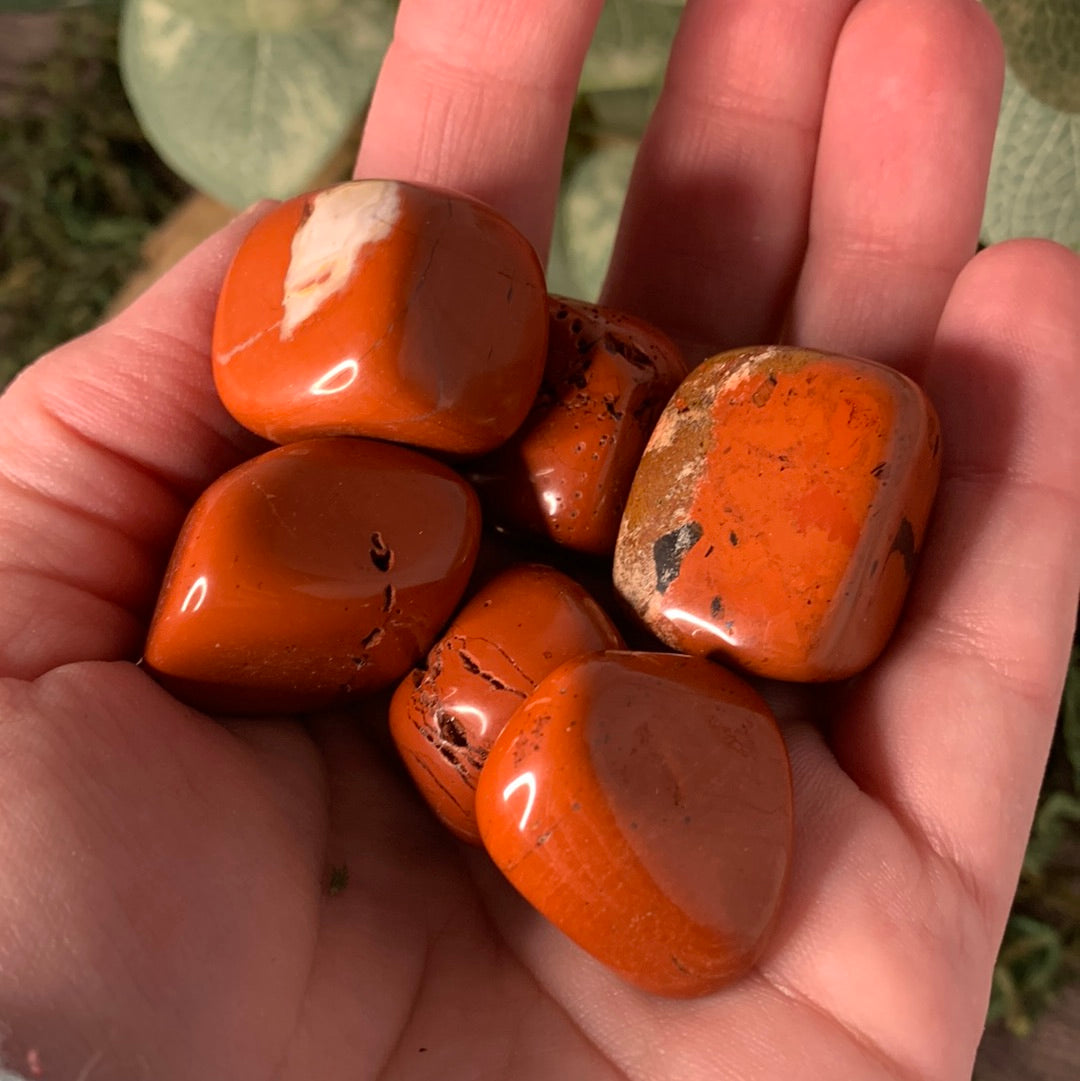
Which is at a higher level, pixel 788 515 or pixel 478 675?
pixel 788 515

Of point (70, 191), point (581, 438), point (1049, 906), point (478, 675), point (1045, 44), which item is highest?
point (1045, 44)

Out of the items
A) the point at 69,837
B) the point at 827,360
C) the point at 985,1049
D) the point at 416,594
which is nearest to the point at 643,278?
the point at 827,360

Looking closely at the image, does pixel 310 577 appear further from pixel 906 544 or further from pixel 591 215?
pixel 591 215

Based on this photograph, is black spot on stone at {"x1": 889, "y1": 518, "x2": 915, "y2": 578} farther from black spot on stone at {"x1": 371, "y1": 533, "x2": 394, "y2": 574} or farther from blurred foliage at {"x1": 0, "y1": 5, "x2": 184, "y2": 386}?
blurred foliage at {"x1": 0, "y1": 5, "x2": 184, "y2": 386}

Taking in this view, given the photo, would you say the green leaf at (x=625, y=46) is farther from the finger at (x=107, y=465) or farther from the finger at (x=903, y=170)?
the finger at (x=107, y=465)

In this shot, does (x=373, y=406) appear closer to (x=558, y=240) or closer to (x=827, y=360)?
(x=827, y=360)

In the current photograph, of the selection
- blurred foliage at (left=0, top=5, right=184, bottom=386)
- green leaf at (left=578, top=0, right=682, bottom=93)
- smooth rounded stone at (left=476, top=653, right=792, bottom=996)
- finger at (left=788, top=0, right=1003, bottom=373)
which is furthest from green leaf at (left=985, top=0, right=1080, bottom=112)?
blurred foliage at (left=0, top=5, right=184, bottom=386)

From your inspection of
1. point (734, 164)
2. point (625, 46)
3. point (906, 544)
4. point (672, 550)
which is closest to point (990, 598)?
point (906, 544)
